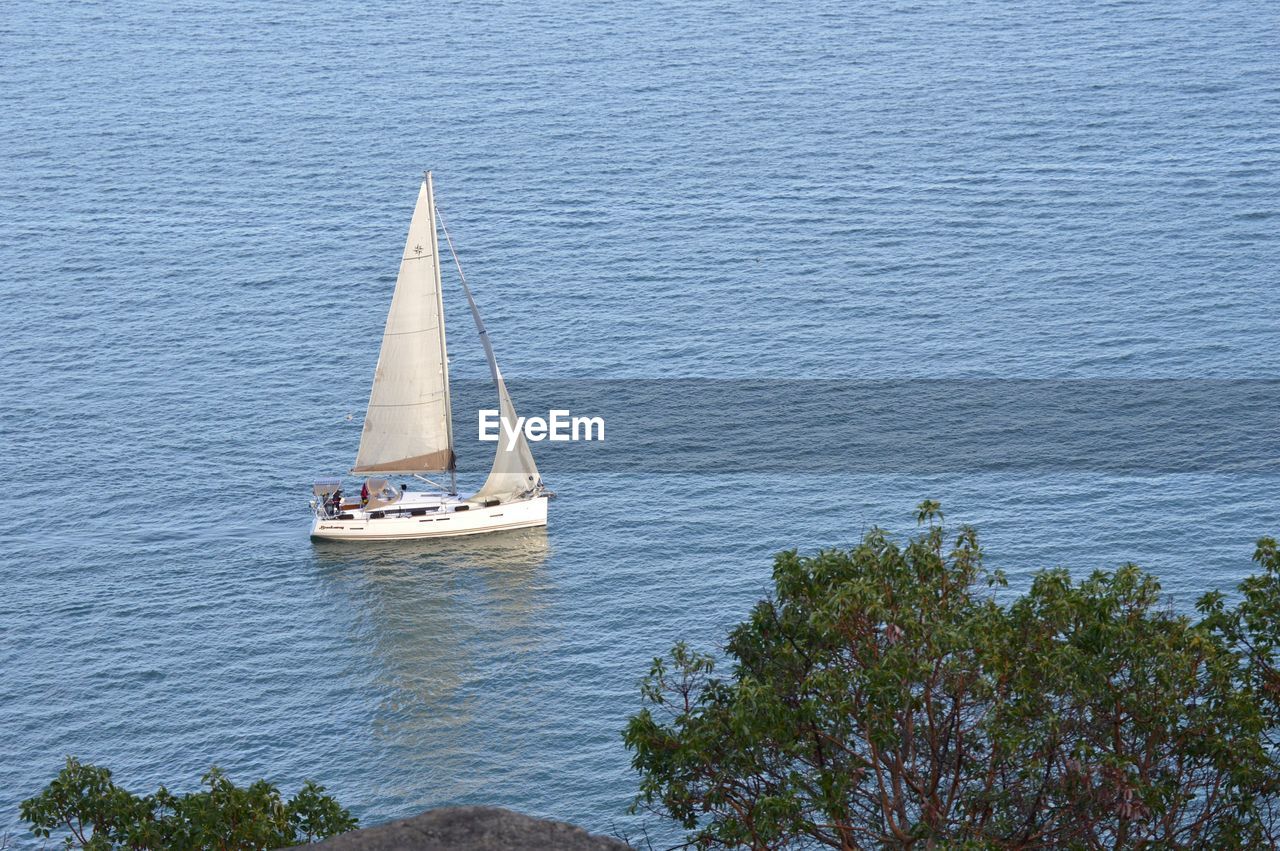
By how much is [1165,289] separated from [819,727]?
118 meters

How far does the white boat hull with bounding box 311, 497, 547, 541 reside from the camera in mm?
118938

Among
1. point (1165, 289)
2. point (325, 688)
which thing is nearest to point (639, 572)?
point (325, 688)

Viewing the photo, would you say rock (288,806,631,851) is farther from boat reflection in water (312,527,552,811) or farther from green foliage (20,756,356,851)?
boat reflection in water (312,527,552,811)

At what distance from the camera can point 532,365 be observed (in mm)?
147000

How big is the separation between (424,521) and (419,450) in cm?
599

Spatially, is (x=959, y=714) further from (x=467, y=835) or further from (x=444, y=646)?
(x=444, y=646)

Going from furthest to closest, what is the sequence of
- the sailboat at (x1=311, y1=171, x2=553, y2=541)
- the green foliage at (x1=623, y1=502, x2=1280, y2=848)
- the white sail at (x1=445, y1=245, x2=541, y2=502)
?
the white sail at (x1=445, y1=245, x2=541, y2=502) < the sailboat at (x1=311, y1=171, x2=553, y2=541) < the green foliage at (x1=623, y1=502, x2=1280, y2=848)

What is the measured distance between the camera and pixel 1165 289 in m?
156

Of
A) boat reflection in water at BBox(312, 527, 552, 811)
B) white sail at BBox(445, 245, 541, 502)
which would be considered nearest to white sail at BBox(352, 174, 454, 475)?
white sail at BBox(445, 245, 541, 502)

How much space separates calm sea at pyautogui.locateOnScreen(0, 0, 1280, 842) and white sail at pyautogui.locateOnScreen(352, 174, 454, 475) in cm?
646

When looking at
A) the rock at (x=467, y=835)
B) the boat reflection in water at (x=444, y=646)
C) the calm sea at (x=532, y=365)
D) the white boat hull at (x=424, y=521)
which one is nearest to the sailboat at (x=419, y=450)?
the white boat hull at (x=424, y=521)

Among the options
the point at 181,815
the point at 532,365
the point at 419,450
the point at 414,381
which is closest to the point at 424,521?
the point at 419,450

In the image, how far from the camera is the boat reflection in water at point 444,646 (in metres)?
96.6

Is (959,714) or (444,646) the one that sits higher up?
(959,714)
